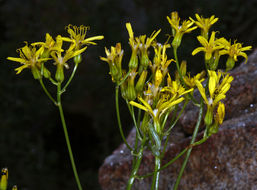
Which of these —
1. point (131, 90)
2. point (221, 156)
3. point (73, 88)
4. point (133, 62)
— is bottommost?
point (221, 156)

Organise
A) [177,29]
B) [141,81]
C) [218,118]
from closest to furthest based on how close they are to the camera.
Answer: [218,118]
[141,81]
[177,29]

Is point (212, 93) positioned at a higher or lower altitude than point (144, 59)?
lower

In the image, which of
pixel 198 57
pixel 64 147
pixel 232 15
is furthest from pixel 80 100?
pixel 232 15

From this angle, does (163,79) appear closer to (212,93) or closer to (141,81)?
(141,81)

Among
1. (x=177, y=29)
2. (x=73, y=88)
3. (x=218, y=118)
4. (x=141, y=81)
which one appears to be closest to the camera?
(x=218, y=118)

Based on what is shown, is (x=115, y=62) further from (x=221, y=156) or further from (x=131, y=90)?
(x=221, y=156)

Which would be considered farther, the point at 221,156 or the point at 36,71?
the point at 221,156

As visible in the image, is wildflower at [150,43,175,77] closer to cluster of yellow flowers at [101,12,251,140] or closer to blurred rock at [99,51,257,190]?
cluster of yellow flowers at [101,12,251,140]

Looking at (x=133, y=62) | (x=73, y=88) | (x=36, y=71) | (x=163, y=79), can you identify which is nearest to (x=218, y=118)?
(x=163, y=79)
